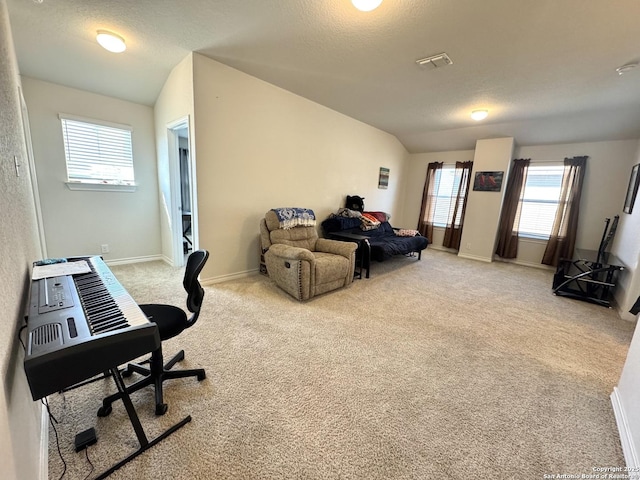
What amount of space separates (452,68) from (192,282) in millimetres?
3344

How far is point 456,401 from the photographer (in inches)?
62.4

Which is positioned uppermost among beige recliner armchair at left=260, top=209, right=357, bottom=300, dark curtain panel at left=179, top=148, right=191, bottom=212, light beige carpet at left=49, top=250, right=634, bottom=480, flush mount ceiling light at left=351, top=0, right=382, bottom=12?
flush mount ceiling light at left=351, top=0, right=382, bottom=12

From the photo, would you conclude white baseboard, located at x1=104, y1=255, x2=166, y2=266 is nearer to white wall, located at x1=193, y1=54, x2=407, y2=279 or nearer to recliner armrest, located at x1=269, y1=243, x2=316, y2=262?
white wall, located at x1=193, y1=54, x2=407, y2=279

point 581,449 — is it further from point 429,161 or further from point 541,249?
point 429,161

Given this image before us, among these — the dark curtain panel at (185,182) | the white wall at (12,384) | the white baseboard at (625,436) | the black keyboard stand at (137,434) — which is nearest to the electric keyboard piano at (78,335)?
the white wall at (12,384)

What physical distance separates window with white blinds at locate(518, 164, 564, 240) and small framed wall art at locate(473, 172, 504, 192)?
0.61 m

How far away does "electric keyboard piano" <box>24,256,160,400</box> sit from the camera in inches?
28.7

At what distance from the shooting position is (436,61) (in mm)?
2650

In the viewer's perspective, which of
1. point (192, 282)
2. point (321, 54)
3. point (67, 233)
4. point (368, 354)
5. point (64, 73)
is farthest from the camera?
point (67, 233)

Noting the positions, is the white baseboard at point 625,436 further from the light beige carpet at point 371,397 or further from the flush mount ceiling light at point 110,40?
the flush mount ceiling light at point 110,40

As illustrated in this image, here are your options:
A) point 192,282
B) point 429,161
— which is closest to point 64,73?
point 192,282

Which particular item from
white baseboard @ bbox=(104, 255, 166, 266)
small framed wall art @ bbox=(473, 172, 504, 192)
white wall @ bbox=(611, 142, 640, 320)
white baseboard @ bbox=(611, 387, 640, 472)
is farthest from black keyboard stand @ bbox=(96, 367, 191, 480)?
small framed wall art @ bbox=(473, 172, 504, 192)

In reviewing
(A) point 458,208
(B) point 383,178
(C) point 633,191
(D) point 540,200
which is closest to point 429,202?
(A) point 458,208

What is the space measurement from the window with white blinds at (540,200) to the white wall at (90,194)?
6722 millimetres
